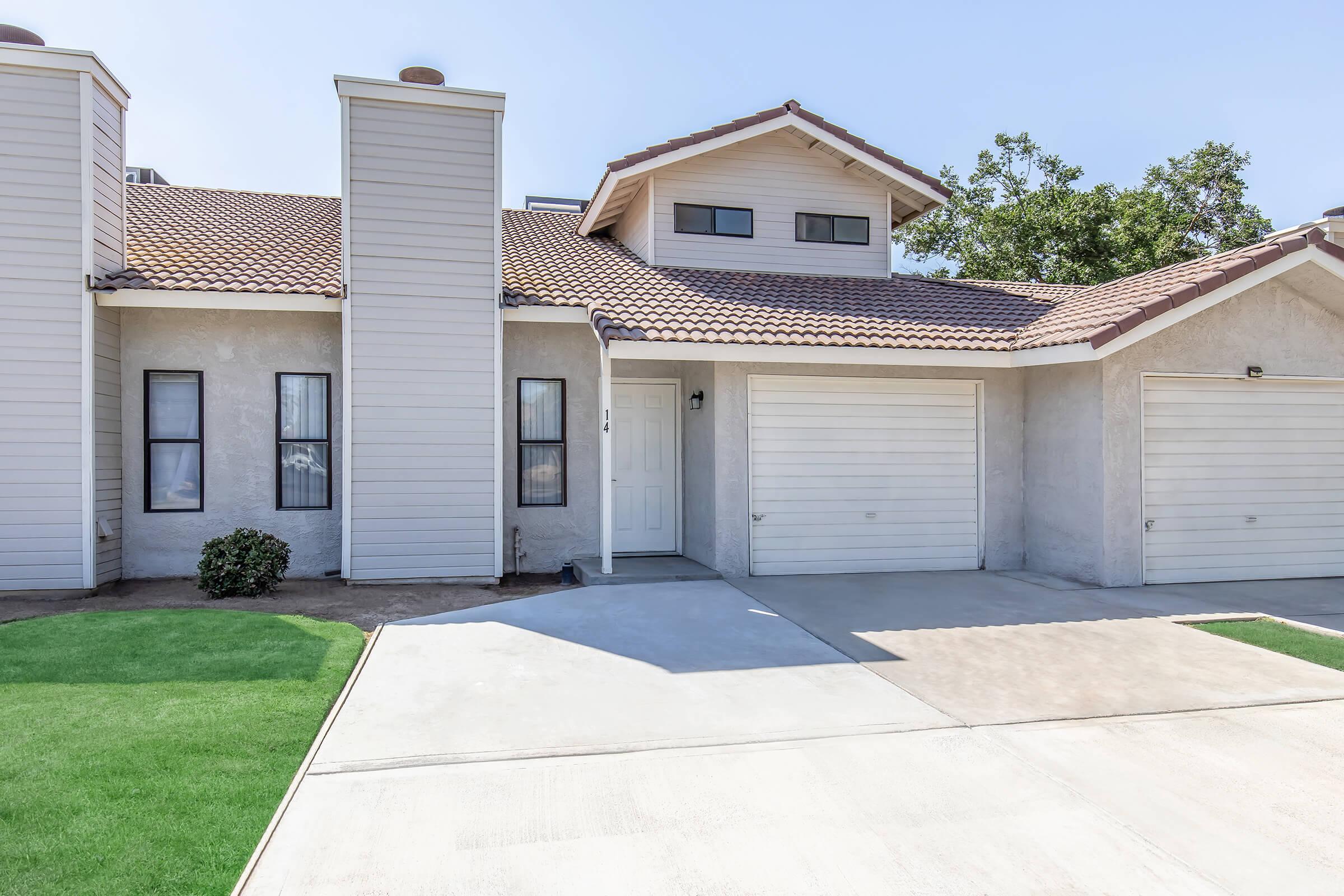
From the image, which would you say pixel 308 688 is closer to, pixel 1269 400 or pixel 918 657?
pixel 918 657

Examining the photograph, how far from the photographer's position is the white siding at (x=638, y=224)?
11945 millimetres

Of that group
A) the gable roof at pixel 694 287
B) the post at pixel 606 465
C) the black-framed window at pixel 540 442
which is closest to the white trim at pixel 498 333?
the gable roof at pixel 694 287

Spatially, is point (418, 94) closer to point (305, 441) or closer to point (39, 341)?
point (305, 441)

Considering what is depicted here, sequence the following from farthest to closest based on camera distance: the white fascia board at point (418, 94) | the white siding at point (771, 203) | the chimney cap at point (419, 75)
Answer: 1. the white siding at point (771, 203)
2. the chimney cap at point (419, 75)
3. the white fascia board at point (418, 94)

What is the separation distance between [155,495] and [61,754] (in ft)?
21.7

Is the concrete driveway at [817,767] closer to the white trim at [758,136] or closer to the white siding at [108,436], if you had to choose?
the white siding at [108,436]

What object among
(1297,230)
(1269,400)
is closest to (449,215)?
(1269,400)

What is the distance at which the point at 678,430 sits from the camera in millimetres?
11406

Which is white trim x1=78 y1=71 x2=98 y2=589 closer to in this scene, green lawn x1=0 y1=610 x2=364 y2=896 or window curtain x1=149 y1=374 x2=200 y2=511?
window curtain x1=149 y1=374 x2=200 y2=511

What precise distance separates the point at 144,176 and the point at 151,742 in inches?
566

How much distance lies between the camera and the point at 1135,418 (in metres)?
9.35

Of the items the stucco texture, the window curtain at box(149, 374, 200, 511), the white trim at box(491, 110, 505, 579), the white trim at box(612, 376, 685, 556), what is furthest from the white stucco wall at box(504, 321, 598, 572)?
the window curtain at box(149, 374, 200, 511)

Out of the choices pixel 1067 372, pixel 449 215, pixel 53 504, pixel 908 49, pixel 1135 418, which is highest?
pixel 908 49

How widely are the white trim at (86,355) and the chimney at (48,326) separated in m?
0.01
